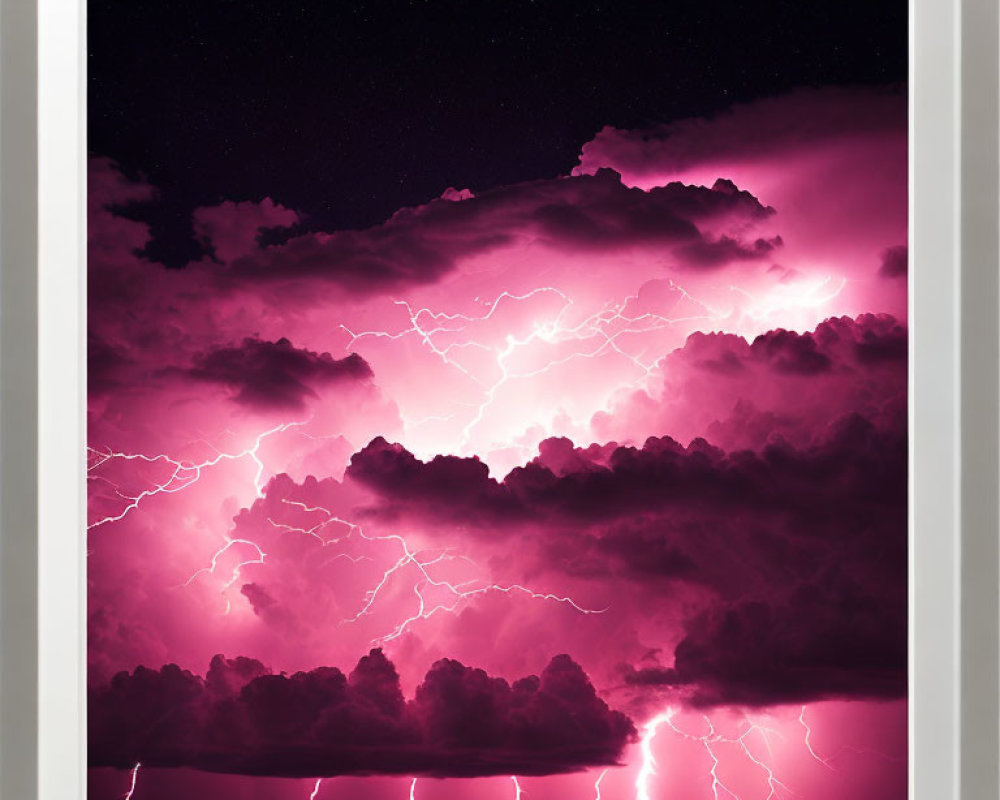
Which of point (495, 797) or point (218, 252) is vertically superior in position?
point (218, 252)

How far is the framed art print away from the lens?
173 centimetres

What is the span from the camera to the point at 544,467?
175 centimetres

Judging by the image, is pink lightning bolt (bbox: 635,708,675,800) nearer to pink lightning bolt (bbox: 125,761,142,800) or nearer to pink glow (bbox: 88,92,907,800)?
pink glow (bbox: 88,92,907,800)

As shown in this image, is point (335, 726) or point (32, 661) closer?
point (32, 661)

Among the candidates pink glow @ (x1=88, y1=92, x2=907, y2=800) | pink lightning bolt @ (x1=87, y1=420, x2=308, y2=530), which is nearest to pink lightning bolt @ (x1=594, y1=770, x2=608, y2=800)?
pink glow @ (x1=88, y1=92, x2=907, y2=800)

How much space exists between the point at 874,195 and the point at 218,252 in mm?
1379

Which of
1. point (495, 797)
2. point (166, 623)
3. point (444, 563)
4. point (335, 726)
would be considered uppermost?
point (444, 563)

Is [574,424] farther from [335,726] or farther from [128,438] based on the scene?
[128,438]

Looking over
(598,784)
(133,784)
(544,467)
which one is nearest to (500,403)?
(544,467)

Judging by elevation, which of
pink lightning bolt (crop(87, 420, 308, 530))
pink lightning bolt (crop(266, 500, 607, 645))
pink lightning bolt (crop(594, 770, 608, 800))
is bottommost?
pink lightning bolt (crop(594, 770, 608, 800))

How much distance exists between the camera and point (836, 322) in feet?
5.70

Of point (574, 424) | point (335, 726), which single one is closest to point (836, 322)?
point (574, 424)

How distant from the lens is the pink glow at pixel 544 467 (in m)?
1.73

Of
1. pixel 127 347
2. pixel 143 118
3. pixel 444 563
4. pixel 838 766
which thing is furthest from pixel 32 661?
pixel 838 766
